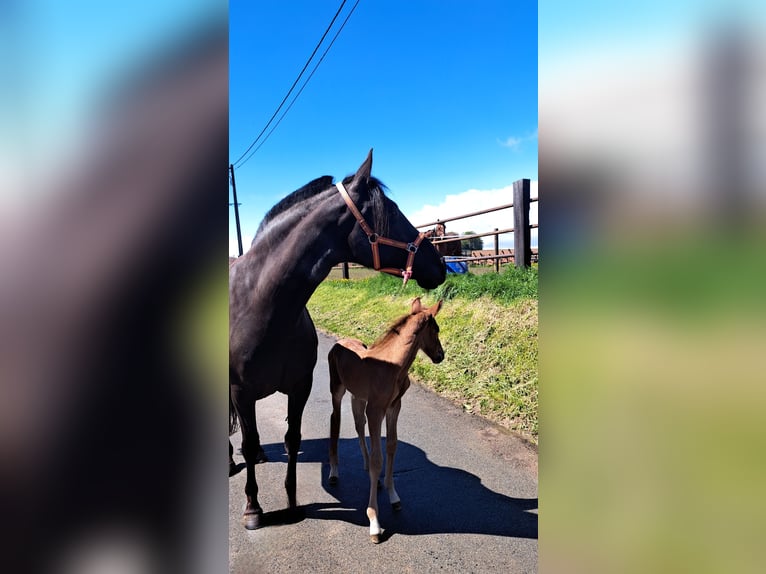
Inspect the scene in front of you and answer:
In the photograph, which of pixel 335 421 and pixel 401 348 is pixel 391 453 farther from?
pixel 401 348

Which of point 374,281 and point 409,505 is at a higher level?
point 374,281

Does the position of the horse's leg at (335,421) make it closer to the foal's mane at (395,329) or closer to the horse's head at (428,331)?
the foal's mane at (395,329)

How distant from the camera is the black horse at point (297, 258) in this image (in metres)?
2.31
